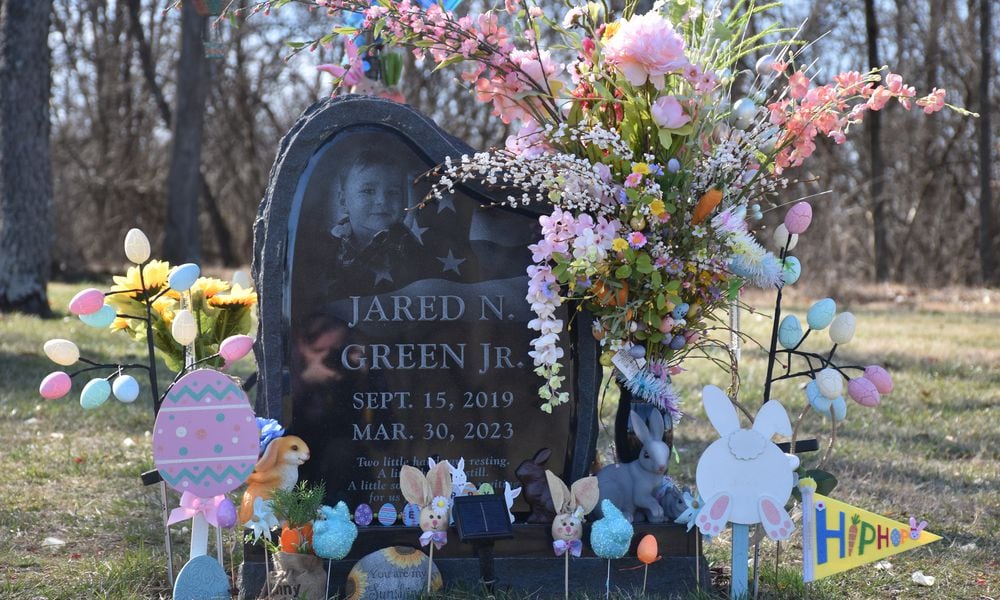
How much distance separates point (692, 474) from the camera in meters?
5.17

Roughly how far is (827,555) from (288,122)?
20.7m

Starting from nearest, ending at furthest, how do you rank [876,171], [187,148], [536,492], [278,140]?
1. [536,492]
2. [187,148]
3. [876,171]
4. [278,140]

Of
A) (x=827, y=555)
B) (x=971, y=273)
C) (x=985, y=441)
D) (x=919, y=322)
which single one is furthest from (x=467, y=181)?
(x=971, y=273)

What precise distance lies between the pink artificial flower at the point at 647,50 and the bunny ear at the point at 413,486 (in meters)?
1.51

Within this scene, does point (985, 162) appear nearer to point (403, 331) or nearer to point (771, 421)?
point (771, 421)

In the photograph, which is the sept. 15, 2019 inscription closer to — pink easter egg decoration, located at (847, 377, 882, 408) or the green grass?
the green grass

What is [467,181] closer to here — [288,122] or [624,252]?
[624,252]

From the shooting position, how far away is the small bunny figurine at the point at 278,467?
3.34 metres

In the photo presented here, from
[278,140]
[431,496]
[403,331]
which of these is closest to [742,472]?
[431,496]

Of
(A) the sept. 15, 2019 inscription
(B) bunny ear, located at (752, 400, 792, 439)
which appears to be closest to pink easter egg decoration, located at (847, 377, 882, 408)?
(B) bunny ear, located at (752, 400, 792, 439)

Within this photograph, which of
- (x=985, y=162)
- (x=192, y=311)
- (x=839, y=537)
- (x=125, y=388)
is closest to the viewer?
(x=125, y=388)

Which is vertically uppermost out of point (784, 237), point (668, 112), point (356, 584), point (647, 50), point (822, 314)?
point (647, 50)

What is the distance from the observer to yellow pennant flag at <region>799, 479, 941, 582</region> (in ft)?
10.4

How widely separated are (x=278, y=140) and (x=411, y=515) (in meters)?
18.1
